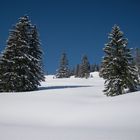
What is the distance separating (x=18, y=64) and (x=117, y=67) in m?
12.8

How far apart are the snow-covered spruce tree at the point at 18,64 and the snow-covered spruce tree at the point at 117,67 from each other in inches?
392

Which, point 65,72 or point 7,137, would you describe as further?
point 65,72

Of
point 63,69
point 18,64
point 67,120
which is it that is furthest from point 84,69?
point 67,120

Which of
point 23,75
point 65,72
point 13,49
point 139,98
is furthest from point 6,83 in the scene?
point 65,72

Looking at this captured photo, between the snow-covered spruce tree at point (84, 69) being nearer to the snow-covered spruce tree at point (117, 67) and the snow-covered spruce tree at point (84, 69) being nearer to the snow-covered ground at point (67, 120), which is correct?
the snow-covered spruce tree at point (117, 67)

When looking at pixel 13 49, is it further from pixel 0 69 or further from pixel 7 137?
pixel 7 137

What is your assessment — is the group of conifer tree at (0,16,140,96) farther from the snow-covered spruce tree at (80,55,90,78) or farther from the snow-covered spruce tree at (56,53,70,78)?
the snow-covered spruce tree at (80,55,90,78)

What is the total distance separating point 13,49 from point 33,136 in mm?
23942

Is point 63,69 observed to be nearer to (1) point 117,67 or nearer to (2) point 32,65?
(2) point 32,65

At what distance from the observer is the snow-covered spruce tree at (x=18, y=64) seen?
31.5m

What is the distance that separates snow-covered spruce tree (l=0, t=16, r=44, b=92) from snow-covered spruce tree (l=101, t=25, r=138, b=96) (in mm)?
9964

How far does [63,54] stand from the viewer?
280ft

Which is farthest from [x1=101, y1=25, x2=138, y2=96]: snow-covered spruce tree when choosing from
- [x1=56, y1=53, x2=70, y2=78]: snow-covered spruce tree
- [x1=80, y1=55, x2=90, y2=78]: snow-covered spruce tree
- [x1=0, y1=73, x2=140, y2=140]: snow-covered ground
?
[x1=80, y1=55, x2=90, y2=78]: snow-covered spruce tree

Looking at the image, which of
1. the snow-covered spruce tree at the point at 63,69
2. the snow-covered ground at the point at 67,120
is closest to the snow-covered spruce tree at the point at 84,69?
the snow-covered spruce tree at the point at 63,69
